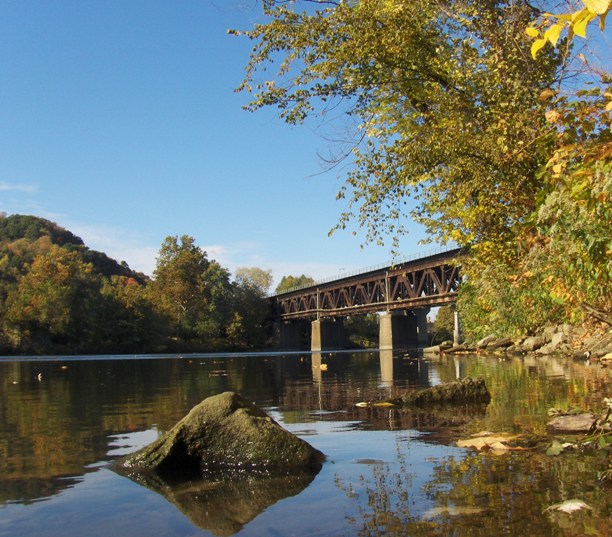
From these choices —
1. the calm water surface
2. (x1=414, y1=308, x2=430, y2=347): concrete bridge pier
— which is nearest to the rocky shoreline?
the calm water surface

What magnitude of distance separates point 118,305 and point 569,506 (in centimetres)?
9749

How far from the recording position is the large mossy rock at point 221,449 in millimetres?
7246

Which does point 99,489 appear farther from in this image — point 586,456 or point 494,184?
point 494,184

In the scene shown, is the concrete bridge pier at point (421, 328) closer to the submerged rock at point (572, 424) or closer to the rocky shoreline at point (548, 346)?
the rocky shoreline at point (548, 346)

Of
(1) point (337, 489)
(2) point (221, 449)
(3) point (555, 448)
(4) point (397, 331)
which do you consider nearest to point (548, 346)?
(3) point (555, 448)

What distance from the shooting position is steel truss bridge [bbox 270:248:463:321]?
75.2 m

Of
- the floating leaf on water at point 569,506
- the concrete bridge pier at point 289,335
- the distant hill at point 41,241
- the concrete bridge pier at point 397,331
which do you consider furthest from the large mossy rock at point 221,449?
the distant hill at point 41,241

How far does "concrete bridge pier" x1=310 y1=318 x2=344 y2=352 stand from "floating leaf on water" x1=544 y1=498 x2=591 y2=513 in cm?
10309

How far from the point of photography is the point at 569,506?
5.04m

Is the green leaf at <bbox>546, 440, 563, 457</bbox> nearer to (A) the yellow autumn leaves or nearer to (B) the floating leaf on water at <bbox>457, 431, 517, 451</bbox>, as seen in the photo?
(B) the floating leaf on water at <bbox>457, 431, 517, 451</bbox>

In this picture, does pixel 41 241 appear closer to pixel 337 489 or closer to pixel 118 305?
pixel 118 305

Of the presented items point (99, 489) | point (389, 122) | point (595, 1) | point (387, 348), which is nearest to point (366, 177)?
point (389, 122)

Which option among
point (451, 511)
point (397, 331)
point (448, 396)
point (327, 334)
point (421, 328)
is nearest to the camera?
point (451, 511)

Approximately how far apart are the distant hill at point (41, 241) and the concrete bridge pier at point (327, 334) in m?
Result: 59.3
